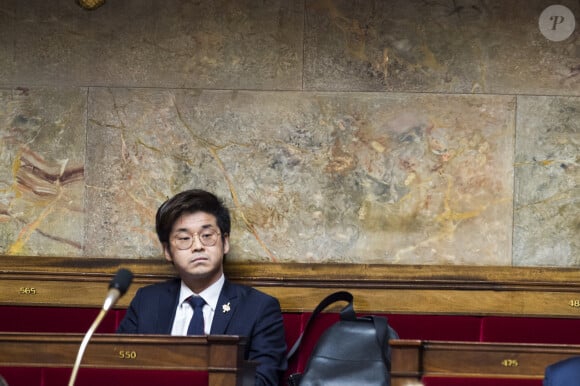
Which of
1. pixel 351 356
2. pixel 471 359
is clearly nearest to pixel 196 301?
pixel 351 356

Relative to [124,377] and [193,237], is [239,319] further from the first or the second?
[124,377]

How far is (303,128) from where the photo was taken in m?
5.14

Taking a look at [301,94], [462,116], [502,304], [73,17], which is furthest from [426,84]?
[73,17]

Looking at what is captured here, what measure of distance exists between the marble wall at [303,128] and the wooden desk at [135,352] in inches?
54.2

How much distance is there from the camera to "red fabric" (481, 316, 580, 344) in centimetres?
493

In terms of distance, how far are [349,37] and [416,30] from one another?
0.31 m

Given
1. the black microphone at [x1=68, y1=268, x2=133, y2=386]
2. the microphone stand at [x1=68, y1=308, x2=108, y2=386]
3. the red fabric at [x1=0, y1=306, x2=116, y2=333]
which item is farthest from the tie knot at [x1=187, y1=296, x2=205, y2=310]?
the microphone stand at [x1=68, y1=308, x2=108, y2=386]

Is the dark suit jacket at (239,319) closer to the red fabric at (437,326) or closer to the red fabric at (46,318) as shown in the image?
the red fabric at (46,318)

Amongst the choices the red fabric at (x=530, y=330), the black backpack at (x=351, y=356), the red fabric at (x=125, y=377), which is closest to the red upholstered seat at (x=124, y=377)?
the red fabric at (x=125, y=377)

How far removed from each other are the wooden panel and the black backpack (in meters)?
0.63

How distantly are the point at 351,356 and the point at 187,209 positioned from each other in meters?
1.00

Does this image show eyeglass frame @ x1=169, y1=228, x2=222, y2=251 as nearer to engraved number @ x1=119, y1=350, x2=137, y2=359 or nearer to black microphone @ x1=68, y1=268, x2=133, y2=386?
engraved number @ x1=119, y1=350, x2=137, y2=359

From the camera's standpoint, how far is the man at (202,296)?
4516 millimetres

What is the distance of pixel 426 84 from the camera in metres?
5.12
